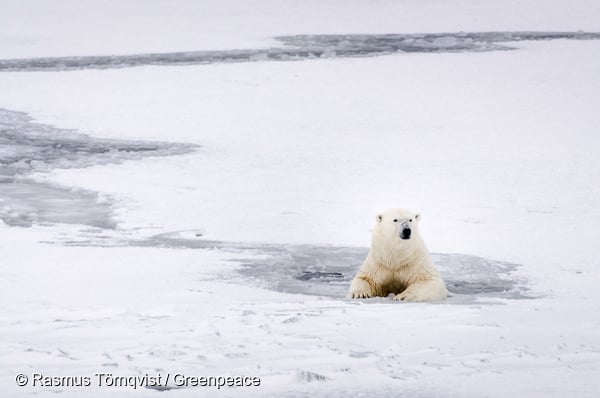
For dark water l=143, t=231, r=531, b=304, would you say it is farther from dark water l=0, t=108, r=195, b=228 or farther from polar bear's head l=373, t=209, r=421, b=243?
dark water l=0, t=108, r=195, b=228

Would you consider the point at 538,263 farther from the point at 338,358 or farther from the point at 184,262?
the point at 338,358

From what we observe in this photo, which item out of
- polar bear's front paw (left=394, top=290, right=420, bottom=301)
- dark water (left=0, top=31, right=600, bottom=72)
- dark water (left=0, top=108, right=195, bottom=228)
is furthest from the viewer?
dark water (left=0, top=31, right=600, bottom=72)

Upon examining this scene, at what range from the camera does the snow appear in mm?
3611

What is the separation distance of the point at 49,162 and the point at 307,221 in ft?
8.53

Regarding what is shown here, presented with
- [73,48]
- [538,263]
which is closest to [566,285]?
[538,263]

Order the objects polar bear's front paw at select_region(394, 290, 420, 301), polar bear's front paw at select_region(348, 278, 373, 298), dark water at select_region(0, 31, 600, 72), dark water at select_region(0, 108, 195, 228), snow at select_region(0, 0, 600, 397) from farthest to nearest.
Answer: dark water at select_region(0, 31, 600, 72) → dark water at select_region(0, 108, 195, 228) → polar bear's front paw at select_region(348, 278, 373, 298) → polar bear's front paw at select_region(394, 290, 420, 301) → snow at select_region(0, 0, 600, 397)

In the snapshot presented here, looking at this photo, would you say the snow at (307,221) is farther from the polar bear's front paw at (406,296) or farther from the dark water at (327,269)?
the polar bear's front paw at (406,296)

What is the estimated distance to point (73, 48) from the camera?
1522 centimetres

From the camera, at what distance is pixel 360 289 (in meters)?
4.71

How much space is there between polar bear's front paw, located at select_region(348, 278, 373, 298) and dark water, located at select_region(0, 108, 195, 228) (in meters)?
2.01

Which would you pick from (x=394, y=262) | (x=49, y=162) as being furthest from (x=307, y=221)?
(x=49, y=162)

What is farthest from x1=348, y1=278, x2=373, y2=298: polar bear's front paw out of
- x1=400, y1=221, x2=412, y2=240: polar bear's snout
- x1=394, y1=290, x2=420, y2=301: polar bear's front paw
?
x1=400, y1=221, x2=412, y2=240: polar bear's snout

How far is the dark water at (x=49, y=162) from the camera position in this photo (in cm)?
655

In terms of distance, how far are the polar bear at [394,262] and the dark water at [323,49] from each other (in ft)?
29.5
